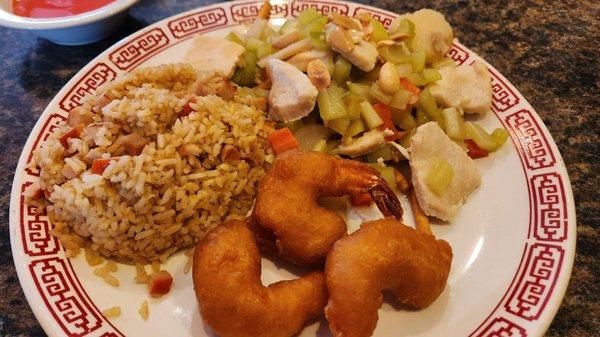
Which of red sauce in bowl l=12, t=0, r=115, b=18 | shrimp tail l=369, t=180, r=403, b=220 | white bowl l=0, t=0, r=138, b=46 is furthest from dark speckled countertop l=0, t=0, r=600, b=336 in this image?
shrimp tail l=369, t=180, r=403, b=220

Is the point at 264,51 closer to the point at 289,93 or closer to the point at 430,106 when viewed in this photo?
the point at 289,93

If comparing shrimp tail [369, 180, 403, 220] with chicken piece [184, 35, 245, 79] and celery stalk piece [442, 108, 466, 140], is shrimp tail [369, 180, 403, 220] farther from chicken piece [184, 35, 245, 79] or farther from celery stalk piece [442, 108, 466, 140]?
chicken piece [184, 35, 245, 79]

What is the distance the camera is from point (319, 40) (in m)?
2.61

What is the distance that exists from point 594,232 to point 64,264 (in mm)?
2330

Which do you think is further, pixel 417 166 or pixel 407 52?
pixel 407 52

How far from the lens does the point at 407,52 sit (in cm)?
266

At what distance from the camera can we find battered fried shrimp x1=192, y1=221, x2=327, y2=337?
1724 mm

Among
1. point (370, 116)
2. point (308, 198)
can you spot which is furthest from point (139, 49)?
point (308, 198)

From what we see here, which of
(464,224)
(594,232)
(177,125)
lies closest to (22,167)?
(177,125)

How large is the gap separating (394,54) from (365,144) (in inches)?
21.2

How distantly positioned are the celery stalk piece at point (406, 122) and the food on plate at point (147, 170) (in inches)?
26.0

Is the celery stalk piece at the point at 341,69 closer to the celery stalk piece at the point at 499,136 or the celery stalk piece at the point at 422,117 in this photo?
the celery stalk piece at the point at 422,117

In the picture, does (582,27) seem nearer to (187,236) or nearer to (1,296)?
(187,236)

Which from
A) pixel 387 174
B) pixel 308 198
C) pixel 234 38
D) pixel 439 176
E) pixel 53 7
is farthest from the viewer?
pixel 53 7
